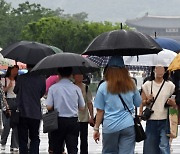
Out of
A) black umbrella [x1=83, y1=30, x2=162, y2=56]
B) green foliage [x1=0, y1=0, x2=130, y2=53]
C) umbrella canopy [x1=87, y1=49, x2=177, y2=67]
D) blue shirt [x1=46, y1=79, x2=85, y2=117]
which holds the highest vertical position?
black umbrella [x1=83, y1=30, x2=162, y2=56]

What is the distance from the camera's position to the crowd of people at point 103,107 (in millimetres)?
7770

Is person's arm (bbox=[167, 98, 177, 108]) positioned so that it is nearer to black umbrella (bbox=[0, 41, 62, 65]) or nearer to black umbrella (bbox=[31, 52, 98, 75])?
black umbrella (bbox=[31, 52, 98, 75])

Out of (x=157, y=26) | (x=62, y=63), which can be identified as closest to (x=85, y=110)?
(x=62, y=63)

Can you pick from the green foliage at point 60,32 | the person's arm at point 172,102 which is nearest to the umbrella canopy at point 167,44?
the person's arm at point 172,102

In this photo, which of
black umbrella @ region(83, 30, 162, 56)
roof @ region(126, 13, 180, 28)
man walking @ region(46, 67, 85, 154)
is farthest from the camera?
roof @ region(126, 13, 180, 28)

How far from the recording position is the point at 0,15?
221 feet

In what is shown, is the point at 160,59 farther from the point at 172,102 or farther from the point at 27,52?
the point at 27,52

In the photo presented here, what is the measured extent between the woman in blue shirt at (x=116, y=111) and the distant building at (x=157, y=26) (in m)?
104

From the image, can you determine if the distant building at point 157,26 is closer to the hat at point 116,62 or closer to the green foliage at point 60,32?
the green foliage at point 60,32

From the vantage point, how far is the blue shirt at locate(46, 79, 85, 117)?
8.87 m

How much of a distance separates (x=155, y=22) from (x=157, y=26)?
6.18ft

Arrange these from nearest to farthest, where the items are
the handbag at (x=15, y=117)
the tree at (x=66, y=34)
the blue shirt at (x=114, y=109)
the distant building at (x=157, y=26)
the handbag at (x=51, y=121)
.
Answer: the blue shirt at (x=114, y=109) < the handbag at (x=51, y=121) < the handbag at (x=15, y=117) < the tree at (x=66, y=34) < the distant building at (x=157, y=26)

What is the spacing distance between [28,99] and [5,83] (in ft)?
8.67

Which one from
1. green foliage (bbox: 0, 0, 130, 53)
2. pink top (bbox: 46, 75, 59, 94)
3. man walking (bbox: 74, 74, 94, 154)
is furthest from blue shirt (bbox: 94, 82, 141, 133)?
green foliage (bbox: 0, 0, 130, 53)
